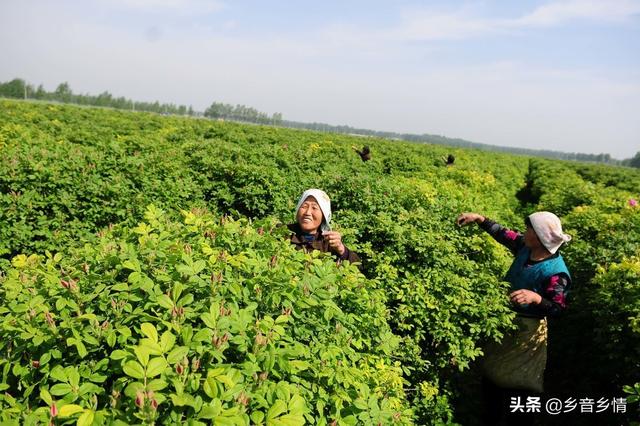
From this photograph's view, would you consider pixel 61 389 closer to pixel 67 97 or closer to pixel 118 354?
pixel 118 354

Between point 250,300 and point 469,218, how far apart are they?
3117mm

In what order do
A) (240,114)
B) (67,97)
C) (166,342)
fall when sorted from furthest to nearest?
(240,114) < (67,97) < (166,342)

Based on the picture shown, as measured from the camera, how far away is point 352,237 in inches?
166

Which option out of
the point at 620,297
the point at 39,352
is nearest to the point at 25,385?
the point at 39,352

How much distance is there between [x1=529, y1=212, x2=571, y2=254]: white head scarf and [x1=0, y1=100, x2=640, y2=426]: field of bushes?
0.53m

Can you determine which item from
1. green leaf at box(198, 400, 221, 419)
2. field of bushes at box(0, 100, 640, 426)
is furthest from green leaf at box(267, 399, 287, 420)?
green leaf at box(198, 400, 221, 419)

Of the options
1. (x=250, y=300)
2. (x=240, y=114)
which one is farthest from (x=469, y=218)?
(x=240, y=114)

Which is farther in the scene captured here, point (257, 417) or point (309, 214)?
point (309, 214)

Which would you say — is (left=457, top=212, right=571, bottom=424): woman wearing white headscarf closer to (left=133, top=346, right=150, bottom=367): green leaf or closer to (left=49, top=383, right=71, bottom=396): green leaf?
(left=133, top=346, right=150, bottom=367): green leaf

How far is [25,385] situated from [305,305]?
1101 millimetres

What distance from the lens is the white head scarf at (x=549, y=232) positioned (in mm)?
3479

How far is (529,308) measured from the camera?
3660 mm

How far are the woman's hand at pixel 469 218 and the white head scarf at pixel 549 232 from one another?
→ 0.86 m

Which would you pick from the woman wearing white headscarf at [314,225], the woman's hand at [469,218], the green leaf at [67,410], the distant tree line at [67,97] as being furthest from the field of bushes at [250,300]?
the distant tree line at [67,97]
